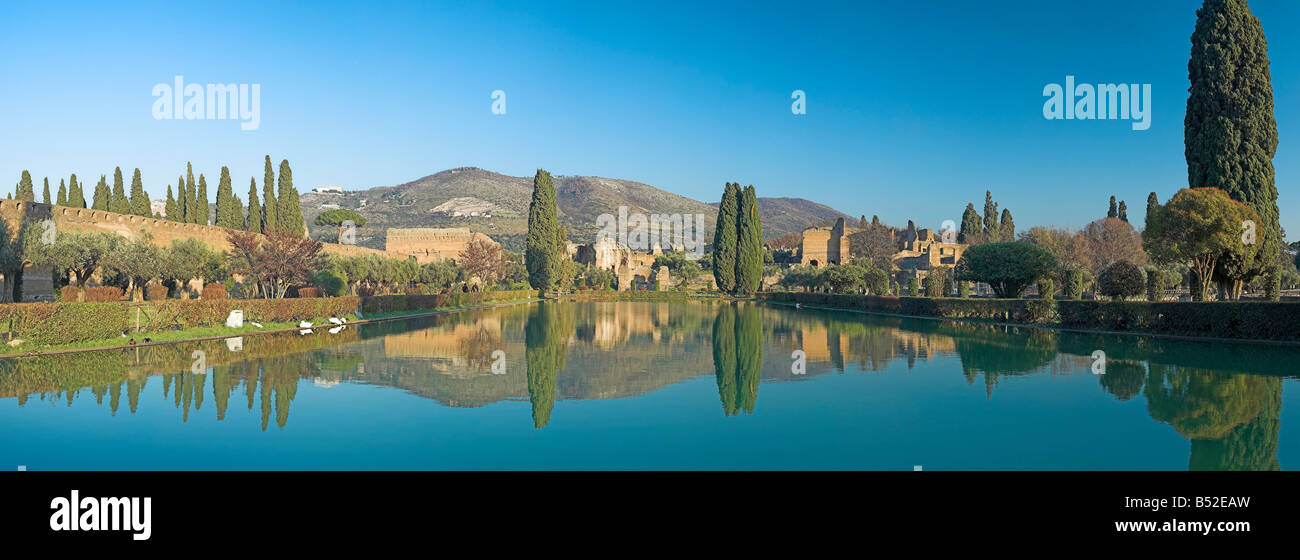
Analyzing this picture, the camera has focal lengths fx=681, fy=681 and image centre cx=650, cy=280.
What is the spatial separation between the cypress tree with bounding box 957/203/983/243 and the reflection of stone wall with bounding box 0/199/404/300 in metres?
66.9

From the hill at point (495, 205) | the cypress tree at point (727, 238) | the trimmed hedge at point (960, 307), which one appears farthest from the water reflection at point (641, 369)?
the hill at point (495, 205)

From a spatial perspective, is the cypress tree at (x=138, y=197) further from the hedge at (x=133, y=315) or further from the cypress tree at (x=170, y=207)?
the hedge at (x=133, y=315)

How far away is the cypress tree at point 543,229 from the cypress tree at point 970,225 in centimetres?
4526

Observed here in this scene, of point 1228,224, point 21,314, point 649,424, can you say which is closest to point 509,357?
point 649,424

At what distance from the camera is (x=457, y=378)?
35.6 feet

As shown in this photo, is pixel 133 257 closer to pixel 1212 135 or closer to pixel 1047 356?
pixel 1047 356

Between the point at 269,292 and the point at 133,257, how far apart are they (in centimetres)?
841

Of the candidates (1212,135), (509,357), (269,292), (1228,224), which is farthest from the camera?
(269,292)

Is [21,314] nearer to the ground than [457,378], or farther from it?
farther from it

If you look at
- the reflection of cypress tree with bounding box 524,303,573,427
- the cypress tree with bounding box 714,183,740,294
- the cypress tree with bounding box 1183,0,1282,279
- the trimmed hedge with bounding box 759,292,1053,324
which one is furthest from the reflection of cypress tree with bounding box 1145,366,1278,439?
the cypress tree with bounding box 714,183,740,294

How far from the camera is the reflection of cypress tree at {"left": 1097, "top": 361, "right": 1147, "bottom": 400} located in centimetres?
918

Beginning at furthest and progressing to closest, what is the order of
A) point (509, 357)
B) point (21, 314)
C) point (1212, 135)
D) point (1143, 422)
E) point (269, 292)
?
point (269, 292), point (1212, 135), point (509, 357), point (21, 314), point (1143, 422)

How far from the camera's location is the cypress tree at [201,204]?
4056 cm

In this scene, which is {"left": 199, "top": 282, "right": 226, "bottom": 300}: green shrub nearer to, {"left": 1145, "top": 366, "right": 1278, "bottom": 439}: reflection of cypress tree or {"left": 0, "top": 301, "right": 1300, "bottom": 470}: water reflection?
{"left": 0, "top": 301, "right": 1300, "bottom": 470}: water reflection
